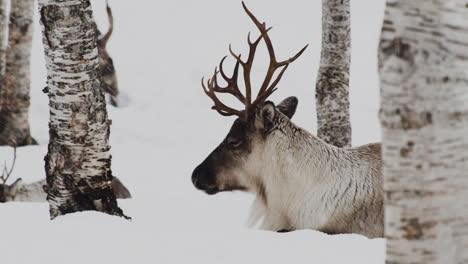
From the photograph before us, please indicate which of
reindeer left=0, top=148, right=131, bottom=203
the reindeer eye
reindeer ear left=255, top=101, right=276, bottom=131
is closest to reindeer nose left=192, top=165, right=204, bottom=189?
the reindeer eye

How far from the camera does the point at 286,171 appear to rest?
484 centimetres

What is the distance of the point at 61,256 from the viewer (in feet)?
11.1

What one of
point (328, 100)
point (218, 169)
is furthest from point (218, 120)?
point (218, 169)

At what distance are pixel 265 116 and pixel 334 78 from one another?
1647 millimetres

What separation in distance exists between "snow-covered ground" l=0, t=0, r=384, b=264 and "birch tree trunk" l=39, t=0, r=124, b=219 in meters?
0.24

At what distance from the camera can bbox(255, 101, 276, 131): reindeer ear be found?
4.70 meters

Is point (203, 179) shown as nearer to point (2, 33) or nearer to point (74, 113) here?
point (74, 113)

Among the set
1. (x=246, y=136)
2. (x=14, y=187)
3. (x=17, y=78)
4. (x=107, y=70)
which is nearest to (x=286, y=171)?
(x=246, y=136)

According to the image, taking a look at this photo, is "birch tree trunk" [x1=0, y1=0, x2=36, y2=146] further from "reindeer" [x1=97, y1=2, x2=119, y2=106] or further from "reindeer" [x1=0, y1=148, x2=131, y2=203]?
"reindeer" [x1=0, y1=148, x2=131, y2=203]

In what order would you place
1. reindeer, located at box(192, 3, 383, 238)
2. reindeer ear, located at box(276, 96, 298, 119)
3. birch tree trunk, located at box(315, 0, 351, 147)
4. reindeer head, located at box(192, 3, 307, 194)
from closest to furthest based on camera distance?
reindeer, located at box(192, 3, 383, 238) < reindeer head, located at box(192, 3, 307, 194) < reindeer ear, located at box(276, 96, 298, 119) < birch tree trunk, located at box(315, 0, 351, 147)

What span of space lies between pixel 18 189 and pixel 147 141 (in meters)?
4.21

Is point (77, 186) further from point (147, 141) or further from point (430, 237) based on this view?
point (147, 141)

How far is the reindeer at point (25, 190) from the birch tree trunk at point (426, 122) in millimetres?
5550

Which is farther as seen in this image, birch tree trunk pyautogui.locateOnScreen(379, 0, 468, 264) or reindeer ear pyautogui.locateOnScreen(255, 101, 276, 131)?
reindeer ear pyautogui.locateOnScreen(255, 101, 276, 131)
